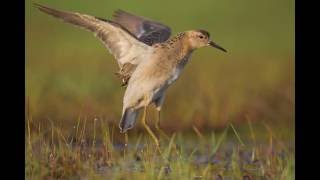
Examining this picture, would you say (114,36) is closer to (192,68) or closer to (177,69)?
(177,69)

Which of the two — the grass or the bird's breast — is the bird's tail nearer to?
the grass

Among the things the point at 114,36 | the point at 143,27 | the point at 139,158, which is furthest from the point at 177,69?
the point at 143,27

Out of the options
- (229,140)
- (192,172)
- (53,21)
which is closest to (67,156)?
(192,172)

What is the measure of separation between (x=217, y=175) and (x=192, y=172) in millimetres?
190

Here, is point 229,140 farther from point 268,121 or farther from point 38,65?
point 38,65

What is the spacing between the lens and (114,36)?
19.9 feet

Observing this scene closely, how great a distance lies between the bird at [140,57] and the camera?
6004 mm

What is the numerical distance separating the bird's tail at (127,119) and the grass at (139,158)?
80 millimetres

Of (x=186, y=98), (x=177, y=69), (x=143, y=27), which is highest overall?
(x=143, y=27)

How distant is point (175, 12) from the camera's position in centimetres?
708

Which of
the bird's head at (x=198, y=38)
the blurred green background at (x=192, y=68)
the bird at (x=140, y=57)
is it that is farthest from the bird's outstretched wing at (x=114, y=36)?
the blurred green background at (x=192, y=68)

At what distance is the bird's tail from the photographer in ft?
20.1

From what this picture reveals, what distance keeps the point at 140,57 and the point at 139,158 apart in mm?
650

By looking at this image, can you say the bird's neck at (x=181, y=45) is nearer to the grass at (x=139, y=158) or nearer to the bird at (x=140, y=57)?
the bird at (x=140, y=57)
